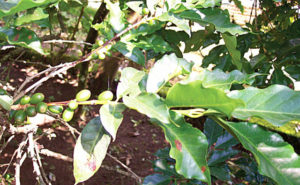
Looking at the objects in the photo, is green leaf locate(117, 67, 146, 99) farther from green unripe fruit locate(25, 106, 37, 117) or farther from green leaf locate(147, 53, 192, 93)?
green unripe fruit locate(25, 106, 37, 117)

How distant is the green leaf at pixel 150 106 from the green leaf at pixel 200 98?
0.03m

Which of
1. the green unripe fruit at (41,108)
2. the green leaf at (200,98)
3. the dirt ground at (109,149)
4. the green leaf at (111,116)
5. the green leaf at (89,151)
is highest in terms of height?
the green leaf at (200,98)

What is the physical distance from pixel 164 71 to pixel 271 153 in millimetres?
302

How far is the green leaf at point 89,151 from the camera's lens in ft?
2.06

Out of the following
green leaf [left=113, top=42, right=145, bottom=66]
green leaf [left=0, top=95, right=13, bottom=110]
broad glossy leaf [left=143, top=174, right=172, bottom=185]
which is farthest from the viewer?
broad glossy leaf [left=143, top=174, right=172, bottom=185]

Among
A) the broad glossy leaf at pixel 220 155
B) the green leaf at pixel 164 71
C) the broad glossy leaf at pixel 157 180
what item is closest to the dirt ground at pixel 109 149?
the broad glossy leaf at pixel 157 180

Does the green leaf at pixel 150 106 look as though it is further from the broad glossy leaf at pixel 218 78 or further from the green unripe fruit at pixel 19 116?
the green unripe fruit at pixel 19 116

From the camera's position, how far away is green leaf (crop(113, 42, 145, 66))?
921 mm

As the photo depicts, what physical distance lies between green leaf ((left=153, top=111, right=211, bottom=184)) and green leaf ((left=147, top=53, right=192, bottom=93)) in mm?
85

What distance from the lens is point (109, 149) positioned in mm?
2393

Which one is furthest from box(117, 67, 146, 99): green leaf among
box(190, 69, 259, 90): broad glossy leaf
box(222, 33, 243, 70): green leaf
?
box(222, 33, 243, 70): green leaf

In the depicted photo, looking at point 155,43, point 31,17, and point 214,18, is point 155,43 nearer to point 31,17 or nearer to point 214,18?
point 214,18

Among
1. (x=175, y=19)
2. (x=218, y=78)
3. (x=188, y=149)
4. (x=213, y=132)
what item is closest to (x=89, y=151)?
(x=188, y=149)

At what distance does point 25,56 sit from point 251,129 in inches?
137
